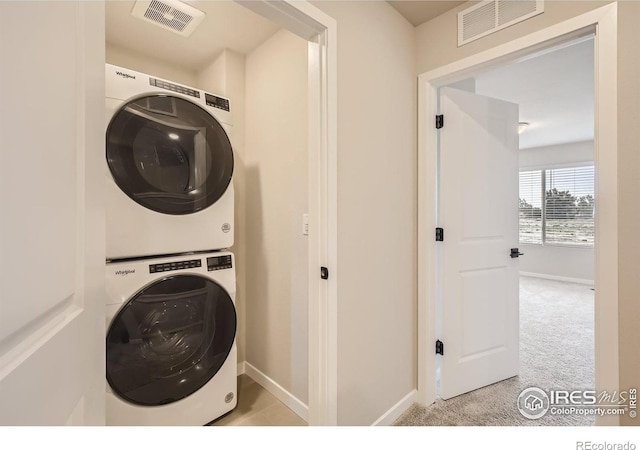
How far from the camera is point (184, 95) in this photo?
1.56 m

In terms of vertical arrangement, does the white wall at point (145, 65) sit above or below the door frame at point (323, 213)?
above

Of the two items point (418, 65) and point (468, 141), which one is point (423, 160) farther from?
point (418, 65)

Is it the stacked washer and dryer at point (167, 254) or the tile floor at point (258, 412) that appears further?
the tile floor at point (258, 412)

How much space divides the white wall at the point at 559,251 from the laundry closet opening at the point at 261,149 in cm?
608

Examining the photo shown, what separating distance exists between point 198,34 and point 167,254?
156cm

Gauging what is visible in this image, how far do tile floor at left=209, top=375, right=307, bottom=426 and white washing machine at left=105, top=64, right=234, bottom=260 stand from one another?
107 centimetres

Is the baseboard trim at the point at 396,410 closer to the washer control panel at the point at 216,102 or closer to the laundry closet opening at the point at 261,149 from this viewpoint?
the laundry closet opening at the point at 261,149

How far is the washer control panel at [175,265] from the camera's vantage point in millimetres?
1433

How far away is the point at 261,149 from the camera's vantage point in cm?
217

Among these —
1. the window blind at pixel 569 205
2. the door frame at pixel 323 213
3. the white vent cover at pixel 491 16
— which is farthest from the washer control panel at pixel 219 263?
the window blind at pixel 569 205

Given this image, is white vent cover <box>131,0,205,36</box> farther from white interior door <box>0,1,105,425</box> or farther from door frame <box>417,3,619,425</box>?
door frame <box>417,3,619,425</box>

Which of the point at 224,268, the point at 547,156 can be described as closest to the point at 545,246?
the point at 547,156

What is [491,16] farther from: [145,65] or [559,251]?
[559,251]

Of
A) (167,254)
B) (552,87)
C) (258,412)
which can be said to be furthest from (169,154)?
(552,87)
